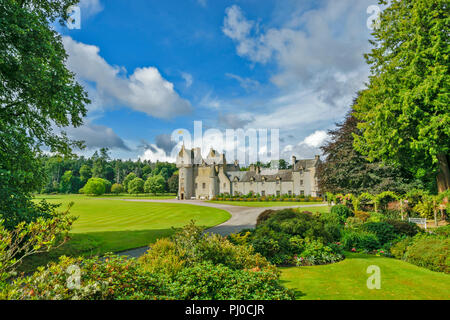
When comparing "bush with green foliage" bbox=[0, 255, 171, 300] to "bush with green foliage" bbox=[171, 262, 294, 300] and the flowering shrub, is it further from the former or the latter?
the flowering shrub

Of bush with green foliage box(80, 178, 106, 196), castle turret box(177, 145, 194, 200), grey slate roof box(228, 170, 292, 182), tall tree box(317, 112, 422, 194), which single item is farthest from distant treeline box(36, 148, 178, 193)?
tall tree box(317, 112, 422, 194)

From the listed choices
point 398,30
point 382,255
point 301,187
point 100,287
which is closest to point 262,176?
point 301,187

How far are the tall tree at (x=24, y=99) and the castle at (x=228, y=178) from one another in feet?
172

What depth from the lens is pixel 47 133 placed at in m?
11.3

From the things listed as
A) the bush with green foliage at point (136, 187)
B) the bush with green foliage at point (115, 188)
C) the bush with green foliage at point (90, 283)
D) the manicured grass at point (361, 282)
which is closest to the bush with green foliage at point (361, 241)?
the manicured grass at point (361, 282)

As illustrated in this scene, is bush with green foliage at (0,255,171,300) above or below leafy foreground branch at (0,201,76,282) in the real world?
below

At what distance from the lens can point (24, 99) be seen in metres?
9.85

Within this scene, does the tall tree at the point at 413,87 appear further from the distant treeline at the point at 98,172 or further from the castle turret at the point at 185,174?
the distant treeline at the point at 98,172

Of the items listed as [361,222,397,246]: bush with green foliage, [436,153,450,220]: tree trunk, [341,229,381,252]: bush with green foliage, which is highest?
[436,153,450,220]: tree trunk

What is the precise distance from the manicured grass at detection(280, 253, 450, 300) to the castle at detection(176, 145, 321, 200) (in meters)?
49.3

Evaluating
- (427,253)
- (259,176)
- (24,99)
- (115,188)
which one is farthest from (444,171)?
(115,188)

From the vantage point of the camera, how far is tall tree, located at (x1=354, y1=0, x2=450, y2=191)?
13.3m

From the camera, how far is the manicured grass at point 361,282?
583 cm
